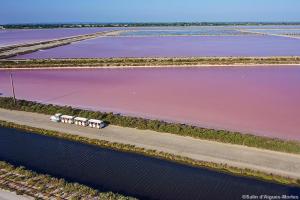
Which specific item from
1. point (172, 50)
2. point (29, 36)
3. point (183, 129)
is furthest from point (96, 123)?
point (29, 36)

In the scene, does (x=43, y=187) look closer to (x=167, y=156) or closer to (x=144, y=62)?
(x=167, y=156)

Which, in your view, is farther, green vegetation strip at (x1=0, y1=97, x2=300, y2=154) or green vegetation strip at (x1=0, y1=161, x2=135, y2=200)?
green vegetation strip at (x1=0, y1=97, x2=300, y2=154)

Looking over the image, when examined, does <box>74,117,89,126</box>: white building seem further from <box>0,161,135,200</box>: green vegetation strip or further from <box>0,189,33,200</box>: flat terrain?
<box>0,189,33,200</box>: flat terrain

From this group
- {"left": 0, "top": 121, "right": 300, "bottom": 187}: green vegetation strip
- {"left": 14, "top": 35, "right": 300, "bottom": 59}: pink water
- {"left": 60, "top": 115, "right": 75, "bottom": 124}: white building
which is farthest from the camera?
{"left": 14, "top": 35, "right": 300, "bottom": 59}: pink water

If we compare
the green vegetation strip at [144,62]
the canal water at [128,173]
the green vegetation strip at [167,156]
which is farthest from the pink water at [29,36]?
the canal water at [128,173]

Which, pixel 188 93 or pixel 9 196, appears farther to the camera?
pixel 188 93

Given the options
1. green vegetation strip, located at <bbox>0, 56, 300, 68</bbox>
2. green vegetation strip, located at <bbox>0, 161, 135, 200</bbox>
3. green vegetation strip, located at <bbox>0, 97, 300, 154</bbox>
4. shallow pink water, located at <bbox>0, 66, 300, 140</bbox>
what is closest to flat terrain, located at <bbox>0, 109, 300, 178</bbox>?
green vegetation strip, located at <bbox>0, 97, 300, 154</bbox>
